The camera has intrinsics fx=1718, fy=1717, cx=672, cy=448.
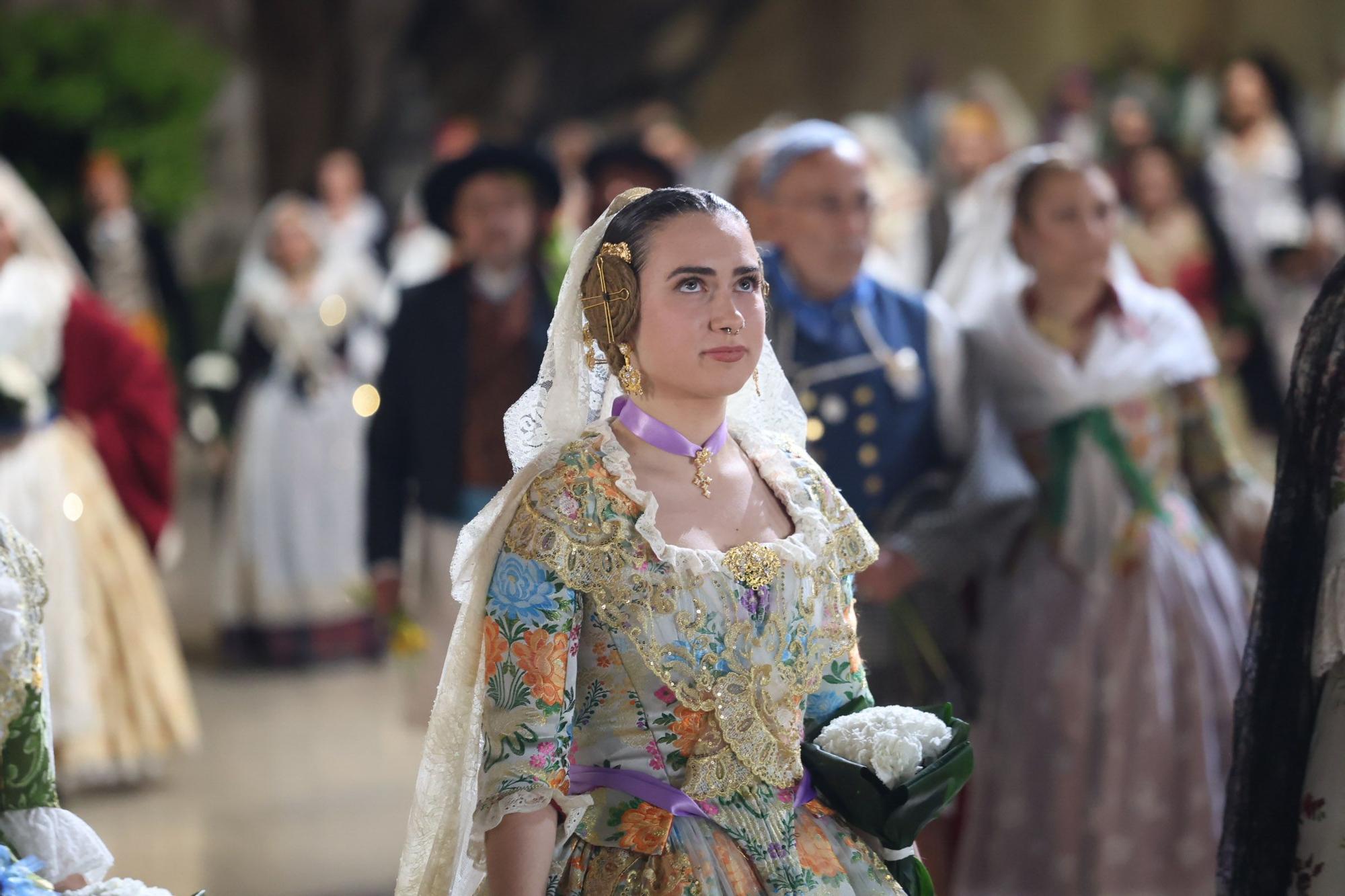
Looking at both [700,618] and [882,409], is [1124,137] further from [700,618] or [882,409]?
[700,618]

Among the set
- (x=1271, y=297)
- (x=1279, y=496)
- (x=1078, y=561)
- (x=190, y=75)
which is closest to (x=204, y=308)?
(x=190, y=75)

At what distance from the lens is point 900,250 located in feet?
29.2

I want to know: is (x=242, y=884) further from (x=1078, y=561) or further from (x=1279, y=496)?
(x=1279, y=496)

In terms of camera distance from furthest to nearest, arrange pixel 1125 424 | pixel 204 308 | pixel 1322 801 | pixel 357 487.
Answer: pixel 204 308 → pixel 357 487 → pixel 1125 424 → pixel 1322 801

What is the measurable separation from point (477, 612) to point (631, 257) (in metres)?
0.54

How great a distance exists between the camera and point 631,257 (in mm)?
2432

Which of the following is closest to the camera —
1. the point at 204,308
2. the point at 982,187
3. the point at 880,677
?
the point at 880,677

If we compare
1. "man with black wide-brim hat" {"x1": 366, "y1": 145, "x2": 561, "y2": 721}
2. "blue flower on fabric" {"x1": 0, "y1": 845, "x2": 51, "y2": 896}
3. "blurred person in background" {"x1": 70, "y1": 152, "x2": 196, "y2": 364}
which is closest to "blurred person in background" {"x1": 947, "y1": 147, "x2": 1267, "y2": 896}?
"man with black wide-brim hat" {"x1": 366, "y1": 145, "x2": 561, "y2": 721}

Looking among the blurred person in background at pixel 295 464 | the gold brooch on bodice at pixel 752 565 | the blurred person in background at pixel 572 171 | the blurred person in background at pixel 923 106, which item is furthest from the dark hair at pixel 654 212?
the blurred person in background at pixel 923 106

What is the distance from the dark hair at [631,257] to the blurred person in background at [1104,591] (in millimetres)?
2010

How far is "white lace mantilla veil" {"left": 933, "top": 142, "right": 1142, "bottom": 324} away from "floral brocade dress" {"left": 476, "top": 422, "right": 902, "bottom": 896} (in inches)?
90.0

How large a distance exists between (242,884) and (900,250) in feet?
17.1

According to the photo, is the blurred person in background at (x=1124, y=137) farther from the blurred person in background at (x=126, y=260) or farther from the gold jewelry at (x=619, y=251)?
the gold jewelry at (x=619, y=251)

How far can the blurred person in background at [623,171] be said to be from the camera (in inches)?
240
